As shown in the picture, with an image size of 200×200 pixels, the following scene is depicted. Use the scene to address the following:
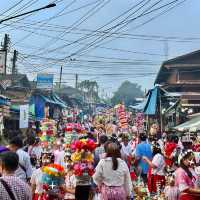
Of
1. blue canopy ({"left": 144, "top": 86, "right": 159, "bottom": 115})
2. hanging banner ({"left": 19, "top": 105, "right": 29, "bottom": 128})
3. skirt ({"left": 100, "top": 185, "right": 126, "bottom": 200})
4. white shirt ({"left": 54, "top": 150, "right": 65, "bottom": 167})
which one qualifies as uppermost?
blue canopy ({"left": 144, "top": 86, "right": 159, "bottom": 115})

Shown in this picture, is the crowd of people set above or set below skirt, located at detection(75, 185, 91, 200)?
above

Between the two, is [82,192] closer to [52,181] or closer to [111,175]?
[52,181]

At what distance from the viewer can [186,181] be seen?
9.18 m

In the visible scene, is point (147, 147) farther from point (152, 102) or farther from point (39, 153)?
point (152, 102)

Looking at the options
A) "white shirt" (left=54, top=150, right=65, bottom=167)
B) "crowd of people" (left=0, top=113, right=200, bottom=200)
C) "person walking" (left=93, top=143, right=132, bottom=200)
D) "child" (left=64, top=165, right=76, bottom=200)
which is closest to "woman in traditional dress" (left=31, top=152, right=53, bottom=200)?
"crowd of people" (left=0, top=113, right=200, bottom=200)

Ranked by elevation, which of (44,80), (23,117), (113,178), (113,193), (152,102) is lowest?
(113,193)

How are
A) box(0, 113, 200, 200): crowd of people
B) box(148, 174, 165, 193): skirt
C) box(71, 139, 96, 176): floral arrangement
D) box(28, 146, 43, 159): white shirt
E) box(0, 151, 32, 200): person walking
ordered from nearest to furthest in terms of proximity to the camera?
box(0, 151, 32, 200): person walking < box(0, 113, 200, 200): crowd of people < box(71, 139, 96, 176): floral arrangement < box(28, 146, 43, 159): white shirt < box(148, 174, 165, 193): skirt

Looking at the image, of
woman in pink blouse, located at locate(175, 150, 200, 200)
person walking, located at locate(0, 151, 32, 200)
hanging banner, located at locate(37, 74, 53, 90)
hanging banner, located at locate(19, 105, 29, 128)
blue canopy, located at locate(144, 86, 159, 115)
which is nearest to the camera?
person walking, located at locate(0, 151, 32, 200)

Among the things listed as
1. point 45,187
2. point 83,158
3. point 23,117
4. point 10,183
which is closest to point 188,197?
point 45,187

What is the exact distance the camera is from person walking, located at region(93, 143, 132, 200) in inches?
324

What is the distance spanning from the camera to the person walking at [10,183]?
5.23m

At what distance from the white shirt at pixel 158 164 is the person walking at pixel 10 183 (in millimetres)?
9060

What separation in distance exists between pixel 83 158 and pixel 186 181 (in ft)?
10.5

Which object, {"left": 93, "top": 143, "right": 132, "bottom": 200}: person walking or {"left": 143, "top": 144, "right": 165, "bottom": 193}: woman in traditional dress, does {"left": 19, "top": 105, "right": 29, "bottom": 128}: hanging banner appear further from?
{"left": 93, "top": 143, "right": 132, "bottom": 200}: person walking
